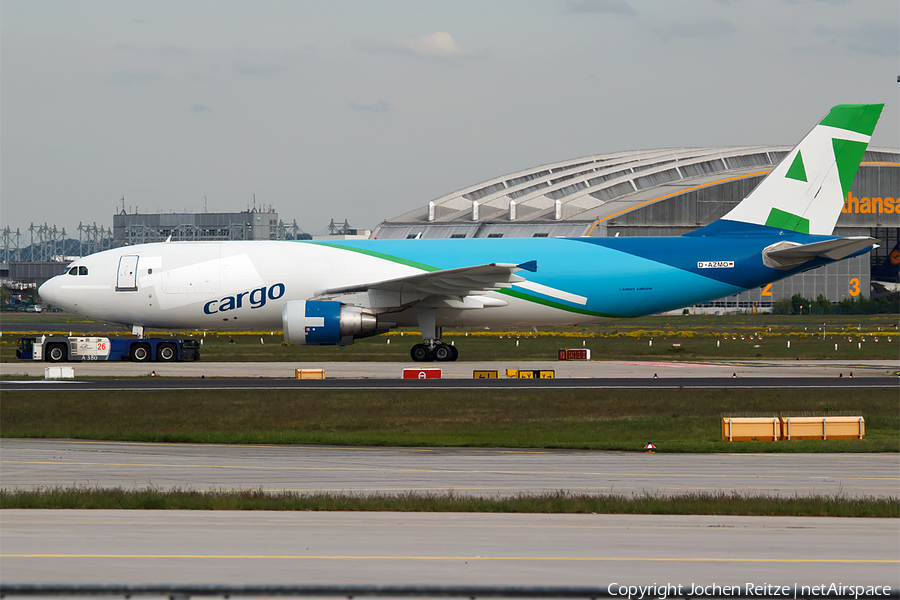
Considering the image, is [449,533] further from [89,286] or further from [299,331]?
[89,286]

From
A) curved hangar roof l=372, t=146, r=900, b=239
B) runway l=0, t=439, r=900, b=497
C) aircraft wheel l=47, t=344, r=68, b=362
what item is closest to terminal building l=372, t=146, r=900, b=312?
curved hangar roof l=372, t=146, r=900, b=239

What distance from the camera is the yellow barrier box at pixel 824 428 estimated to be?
20.7 meters

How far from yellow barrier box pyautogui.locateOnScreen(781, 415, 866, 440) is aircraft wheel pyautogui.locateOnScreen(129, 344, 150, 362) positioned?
31580mm

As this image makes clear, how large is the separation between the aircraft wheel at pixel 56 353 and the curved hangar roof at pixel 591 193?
59338mm

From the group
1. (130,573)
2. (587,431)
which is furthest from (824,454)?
(130,573)

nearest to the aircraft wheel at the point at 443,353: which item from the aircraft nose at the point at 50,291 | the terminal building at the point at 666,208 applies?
the aircraft nose at the point at 50,291

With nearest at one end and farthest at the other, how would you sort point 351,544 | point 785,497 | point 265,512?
1. point 351,544
2. point 265,512
3. point 785,497

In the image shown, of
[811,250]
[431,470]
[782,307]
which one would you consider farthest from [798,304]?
[431,470]

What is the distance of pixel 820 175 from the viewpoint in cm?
3994

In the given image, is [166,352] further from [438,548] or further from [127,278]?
[438,548]

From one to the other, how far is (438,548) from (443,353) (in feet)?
99.4

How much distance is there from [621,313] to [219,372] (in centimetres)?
1716

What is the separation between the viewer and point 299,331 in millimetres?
37375

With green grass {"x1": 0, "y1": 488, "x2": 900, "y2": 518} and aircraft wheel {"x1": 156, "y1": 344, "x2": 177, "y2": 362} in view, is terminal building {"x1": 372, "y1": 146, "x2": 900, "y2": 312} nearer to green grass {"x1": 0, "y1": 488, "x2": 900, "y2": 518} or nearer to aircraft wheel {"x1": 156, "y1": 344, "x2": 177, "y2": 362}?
Answer: aircraft wheel {"x1": 156, "y1": 344, "x2": 177, "y2": 362}
